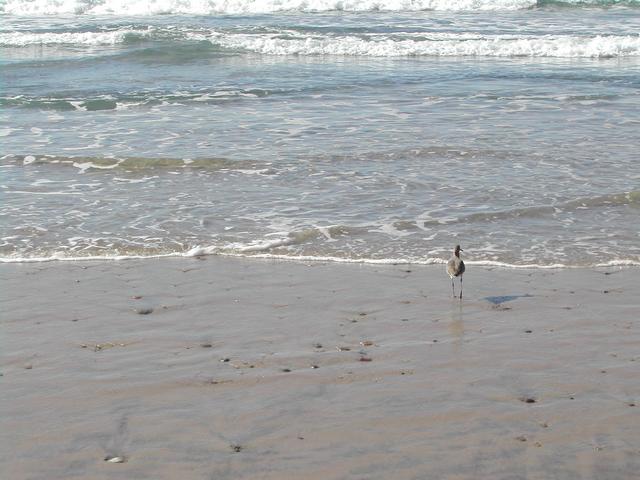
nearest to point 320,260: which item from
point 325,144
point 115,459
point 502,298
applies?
point 502,298

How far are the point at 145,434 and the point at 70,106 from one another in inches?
529

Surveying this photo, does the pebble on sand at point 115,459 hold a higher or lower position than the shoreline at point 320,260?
lower

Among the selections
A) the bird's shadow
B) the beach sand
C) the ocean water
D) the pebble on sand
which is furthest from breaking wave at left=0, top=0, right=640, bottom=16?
the pebble on sand

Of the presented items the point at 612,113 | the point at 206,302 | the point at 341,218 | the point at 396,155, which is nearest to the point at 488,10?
the point at 612,113

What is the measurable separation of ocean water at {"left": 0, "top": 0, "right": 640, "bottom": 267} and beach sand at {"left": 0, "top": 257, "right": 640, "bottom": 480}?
86 cm

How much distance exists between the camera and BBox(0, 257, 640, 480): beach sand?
556cm

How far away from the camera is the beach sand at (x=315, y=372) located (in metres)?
5.56

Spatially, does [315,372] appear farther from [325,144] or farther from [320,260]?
[325,144]

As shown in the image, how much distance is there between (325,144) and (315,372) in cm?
789

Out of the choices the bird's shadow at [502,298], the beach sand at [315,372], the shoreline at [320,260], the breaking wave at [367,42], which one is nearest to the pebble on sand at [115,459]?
the beach sand at [315,372]

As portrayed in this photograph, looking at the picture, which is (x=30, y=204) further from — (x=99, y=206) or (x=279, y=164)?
(x=279, y=164)

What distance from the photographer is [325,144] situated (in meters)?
14.2

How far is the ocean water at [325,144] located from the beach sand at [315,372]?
86 centimetres

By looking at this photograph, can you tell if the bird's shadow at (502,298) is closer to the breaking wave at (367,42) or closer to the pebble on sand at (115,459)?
the pebble on sand at (115,459)
